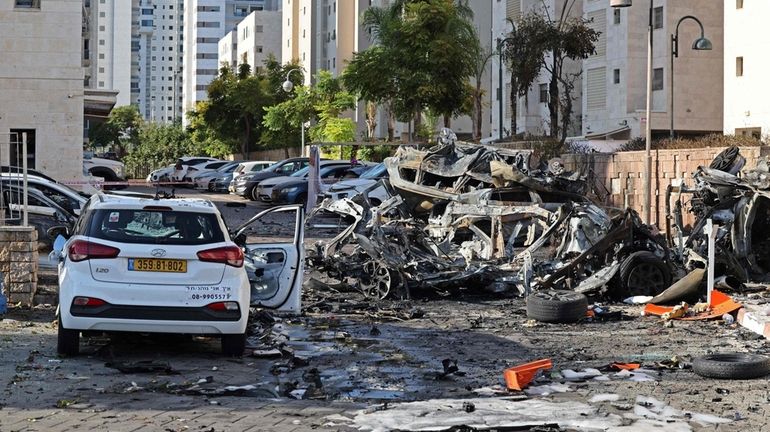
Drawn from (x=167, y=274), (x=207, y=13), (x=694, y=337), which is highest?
(x=207, y=13)

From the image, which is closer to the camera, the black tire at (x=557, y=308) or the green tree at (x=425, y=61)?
the black tire at (x=557, y=308)

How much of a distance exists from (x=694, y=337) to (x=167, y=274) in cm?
607

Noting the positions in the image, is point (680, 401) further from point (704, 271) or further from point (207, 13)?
point (207, 13)

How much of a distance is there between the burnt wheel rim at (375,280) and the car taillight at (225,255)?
595 cm

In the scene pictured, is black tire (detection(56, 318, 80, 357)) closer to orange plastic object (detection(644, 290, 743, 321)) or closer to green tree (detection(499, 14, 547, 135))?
orange plastic object (detection(644, 290, 743, 321))

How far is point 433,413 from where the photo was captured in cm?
857

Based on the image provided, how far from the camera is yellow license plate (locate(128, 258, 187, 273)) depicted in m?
10.6

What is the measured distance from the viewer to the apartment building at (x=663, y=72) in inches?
2283

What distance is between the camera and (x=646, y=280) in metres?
16.7

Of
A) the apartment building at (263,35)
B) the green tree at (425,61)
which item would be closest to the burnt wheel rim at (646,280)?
the green tree at (425,61)

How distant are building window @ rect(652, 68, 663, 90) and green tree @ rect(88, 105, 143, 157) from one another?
7687cm

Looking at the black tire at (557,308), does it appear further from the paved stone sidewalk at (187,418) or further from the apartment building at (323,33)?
the apartment building at (323,33)

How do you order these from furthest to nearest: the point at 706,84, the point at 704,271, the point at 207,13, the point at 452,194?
1. the point at 207,13
2. the point at 706,84
3. the point at 452,194
4. the point at 704,271

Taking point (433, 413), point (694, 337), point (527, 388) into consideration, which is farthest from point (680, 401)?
point (694, 337)
